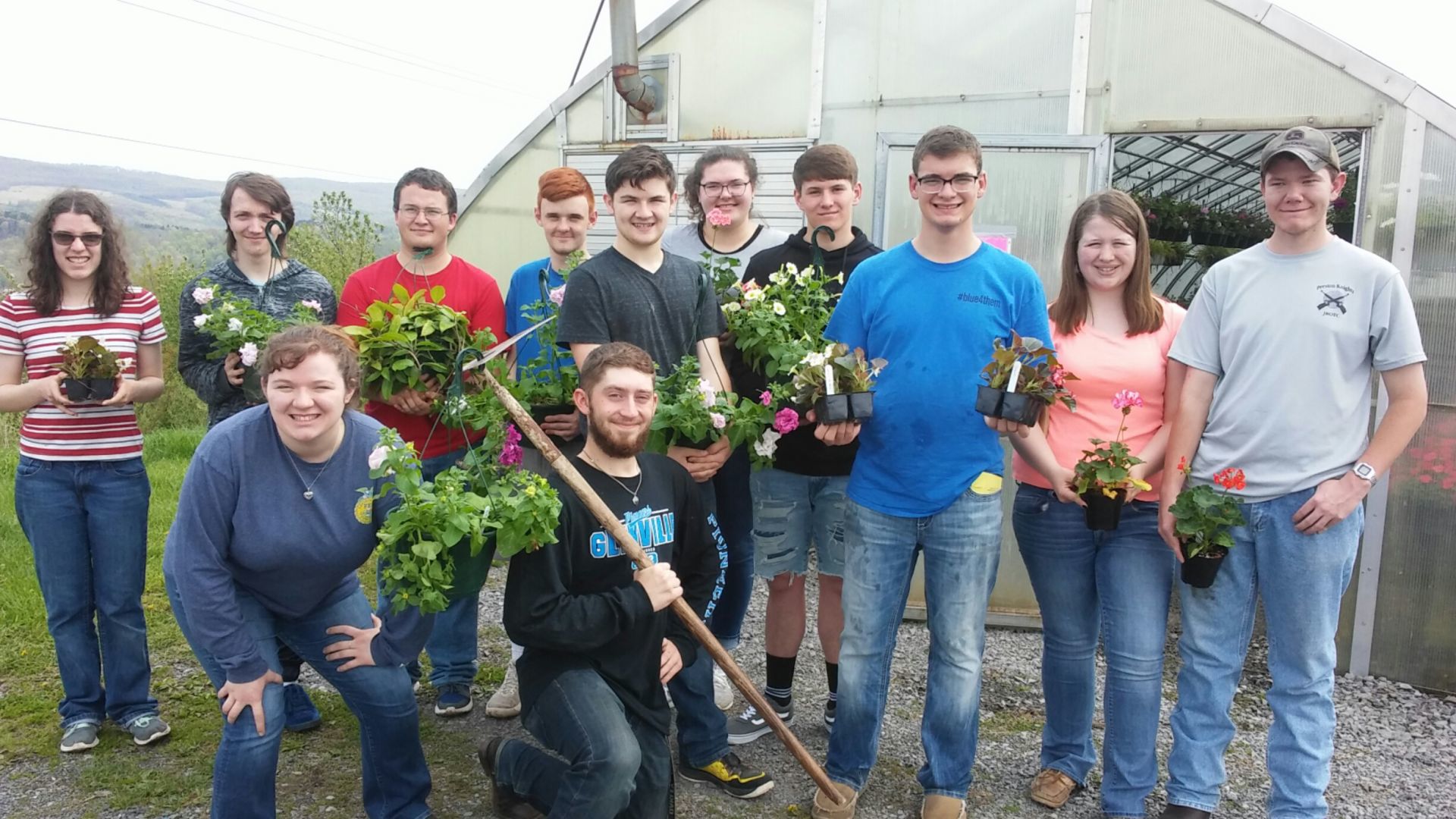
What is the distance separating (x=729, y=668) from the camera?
3244 millimetres

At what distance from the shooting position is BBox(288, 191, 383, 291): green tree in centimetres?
1516

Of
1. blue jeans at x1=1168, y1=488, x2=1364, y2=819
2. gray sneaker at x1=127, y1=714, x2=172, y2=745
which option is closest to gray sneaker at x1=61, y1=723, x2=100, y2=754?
gray sneaker at x1=127, y1=714, x2=172, y2=745

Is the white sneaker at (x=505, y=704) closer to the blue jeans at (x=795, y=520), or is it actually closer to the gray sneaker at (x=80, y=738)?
the blue jeans at (x=795, y=520)

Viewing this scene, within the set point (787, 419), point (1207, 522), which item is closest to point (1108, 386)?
point (1207, 522)

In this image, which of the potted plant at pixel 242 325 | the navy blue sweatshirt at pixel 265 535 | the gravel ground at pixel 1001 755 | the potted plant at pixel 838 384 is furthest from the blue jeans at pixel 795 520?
the potted plant at pixel 242 325

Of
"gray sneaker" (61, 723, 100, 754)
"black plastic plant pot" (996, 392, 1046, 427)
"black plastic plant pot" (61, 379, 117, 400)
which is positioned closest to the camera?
"black plastic plant pot" (996, 392, 1046, 427)

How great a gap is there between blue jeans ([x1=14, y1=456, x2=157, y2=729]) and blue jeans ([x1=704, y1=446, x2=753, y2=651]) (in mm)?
2409

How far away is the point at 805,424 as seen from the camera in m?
3.76

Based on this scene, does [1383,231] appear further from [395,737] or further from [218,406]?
[218,406]

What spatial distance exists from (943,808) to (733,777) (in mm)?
816

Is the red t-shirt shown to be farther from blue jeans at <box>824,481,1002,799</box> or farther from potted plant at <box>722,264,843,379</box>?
blue jeans at <box>824,481,1002,799</box>

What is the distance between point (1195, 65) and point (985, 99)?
1.31m

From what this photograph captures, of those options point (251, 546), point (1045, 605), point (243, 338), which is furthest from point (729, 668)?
point (243, 338)

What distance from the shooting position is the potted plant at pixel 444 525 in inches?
107
